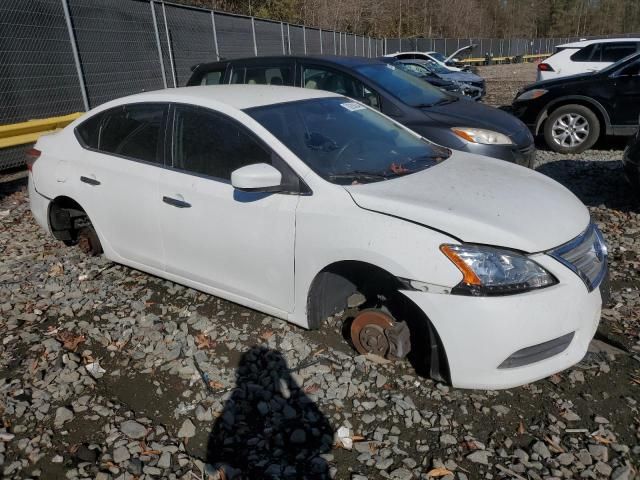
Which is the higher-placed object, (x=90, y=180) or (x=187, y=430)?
(x=90, y=180)

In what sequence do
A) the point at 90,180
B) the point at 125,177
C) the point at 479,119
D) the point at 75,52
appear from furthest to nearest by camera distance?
Answer: 1. the point at 75,52
2. the point at 479,119
3. the point at 90,180
4. the point at 125,177

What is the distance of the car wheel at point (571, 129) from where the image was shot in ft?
25.9

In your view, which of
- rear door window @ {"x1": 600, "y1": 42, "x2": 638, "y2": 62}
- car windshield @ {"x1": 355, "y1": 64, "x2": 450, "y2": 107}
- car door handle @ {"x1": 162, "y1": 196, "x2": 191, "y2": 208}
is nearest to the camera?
car door handle @ {"x1": 162, "y1": 196, "x2": 191, "y2": 208}

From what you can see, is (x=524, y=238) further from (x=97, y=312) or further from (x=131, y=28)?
(x=131, y=28)

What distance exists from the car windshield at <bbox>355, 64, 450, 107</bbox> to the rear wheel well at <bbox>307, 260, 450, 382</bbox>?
344 cm

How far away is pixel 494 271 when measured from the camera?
2.37m

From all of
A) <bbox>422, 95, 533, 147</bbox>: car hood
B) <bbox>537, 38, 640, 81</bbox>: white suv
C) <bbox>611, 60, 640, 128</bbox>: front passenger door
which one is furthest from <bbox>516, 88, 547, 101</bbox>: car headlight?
<bbox>537, 38, 640, 81</bbox>: white suv

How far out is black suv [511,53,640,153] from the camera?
759 cm

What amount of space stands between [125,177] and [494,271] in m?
2.66

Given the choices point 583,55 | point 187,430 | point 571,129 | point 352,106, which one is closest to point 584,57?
point 583,55

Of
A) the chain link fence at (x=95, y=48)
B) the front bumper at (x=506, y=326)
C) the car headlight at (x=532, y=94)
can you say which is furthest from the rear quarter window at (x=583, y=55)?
the front bumper at (x=506, y=326)

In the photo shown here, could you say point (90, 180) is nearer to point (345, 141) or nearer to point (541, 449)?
point (345, 141)

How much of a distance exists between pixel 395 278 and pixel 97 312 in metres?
2.42

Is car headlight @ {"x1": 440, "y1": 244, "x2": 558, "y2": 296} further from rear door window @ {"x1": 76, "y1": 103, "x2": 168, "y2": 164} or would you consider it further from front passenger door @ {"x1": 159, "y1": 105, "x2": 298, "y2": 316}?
rear door window @ {"x1": 76, "y1": 103, "x2": 168, "y2": 164}
